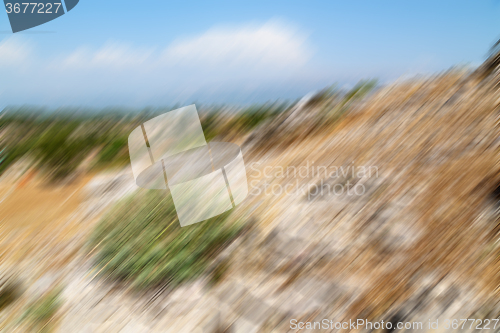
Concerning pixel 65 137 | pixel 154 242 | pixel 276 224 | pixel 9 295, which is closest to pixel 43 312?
pixel 9 295

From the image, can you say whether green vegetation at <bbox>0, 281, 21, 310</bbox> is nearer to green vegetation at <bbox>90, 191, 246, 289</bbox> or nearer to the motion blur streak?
the motion blur streak

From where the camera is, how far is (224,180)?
1.14 metres

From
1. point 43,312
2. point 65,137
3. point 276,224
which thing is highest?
point 65,137

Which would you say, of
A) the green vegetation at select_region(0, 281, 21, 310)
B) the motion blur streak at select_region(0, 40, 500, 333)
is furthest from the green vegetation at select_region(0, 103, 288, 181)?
the green vegetation at select_region(0, 281, 21, 310)

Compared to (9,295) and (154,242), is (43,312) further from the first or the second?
(154,242)

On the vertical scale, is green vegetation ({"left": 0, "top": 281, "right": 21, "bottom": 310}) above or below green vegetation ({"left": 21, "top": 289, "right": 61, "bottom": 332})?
above

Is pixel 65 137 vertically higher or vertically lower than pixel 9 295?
higher

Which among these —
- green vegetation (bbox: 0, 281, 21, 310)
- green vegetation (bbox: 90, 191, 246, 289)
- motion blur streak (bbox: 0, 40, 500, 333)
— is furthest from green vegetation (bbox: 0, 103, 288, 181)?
green vegetation (bbox: 0, 281, 21, 310)

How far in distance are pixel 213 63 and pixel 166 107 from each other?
0.20 meters

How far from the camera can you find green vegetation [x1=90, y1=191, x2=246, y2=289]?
1.07 metres

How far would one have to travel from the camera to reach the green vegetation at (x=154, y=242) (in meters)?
1.07

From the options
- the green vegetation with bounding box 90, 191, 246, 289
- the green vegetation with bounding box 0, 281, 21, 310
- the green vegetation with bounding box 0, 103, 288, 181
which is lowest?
the green vegetation with bounding box 0, 281, 21, 310

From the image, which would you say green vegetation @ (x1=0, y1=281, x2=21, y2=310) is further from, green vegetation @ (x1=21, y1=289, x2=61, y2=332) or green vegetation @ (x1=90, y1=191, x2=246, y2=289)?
green vegetation @ (x1=90, y1=191, x2=246, y2=289)

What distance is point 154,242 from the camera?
1.09 m
